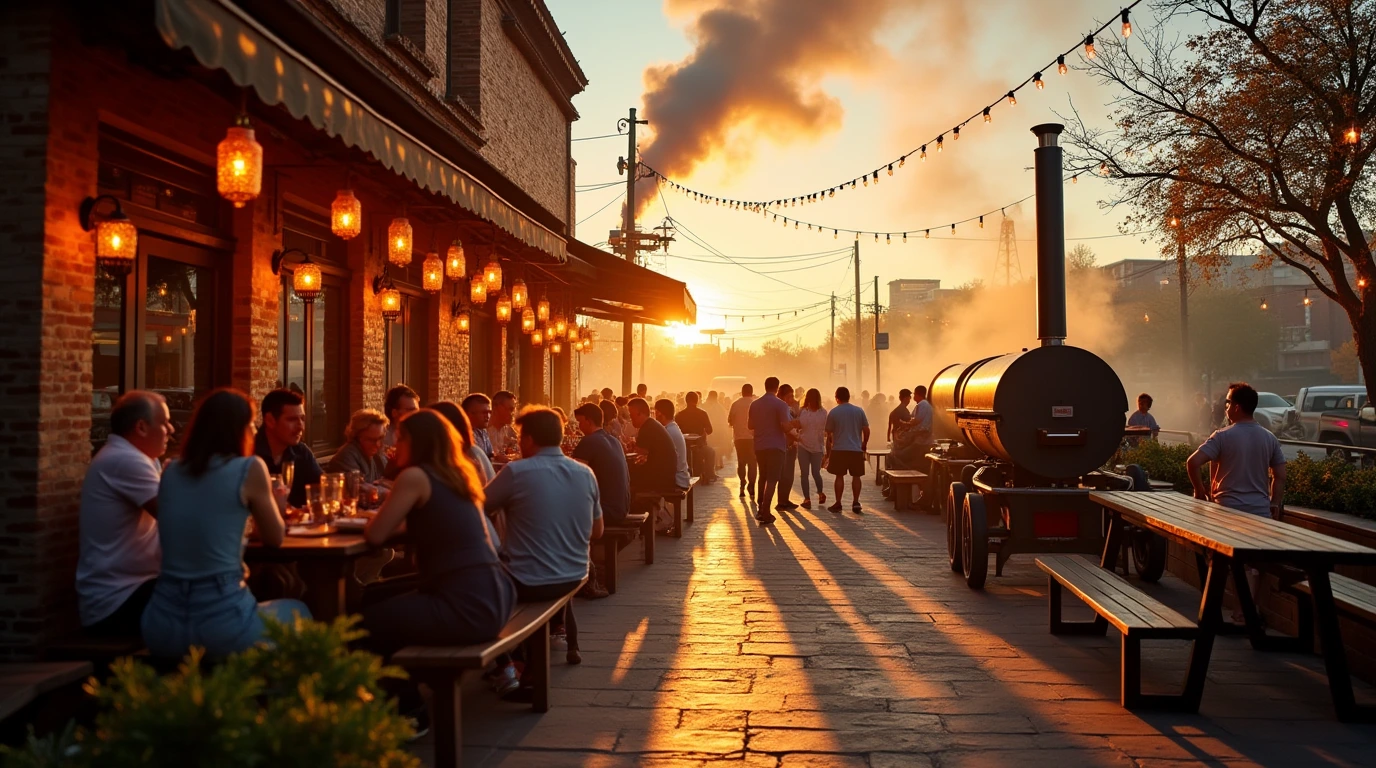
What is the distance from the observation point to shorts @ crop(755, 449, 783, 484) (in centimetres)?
1405

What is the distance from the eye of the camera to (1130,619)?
17.5ft

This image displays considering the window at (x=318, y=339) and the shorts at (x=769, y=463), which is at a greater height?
the window at (x=318, y=339)

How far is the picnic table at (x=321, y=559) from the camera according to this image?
4625 mm

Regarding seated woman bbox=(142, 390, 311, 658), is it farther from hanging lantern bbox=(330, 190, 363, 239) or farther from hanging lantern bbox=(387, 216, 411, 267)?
hanging lantern bbox=(387, 216, 411, 267)

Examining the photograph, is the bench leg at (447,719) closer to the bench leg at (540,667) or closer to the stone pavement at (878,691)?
the stone pavement at (878,691)

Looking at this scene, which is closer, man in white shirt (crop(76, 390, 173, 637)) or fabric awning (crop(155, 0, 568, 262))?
fabric awning (crop(155, 0, 568, 262))

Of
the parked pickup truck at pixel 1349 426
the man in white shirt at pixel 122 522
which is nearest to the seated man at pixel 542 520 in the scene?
the man in white shirt at pixel 122 522

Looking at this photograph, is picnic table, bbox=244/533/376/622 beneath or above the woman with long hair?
beneath

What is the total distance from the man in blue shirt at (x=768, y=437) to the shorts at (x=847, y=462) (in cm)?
100

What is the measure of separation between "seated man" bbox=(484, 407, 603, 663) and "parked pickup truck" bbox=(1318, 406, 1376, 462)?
72.6 feet

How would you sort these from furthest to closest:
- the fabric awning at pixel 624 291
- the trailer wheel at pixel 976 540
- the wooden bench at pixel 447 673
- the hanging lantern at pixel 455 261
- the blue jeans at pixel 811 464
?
the fabric awning at pixel 624 291
the blue jeans at pixel 811 464
the hanging lantern at pixel 455 261
the trailer wheel at pixel 976 540
the wooden bench at pixel 447 673

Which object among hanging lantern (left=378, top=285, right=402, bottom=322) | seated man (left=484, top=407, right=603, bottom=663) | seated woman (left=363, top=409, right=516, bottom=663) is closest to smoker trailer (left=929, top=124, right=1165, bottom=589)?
seated man (left=484, top=407, right=603, bottom=663)

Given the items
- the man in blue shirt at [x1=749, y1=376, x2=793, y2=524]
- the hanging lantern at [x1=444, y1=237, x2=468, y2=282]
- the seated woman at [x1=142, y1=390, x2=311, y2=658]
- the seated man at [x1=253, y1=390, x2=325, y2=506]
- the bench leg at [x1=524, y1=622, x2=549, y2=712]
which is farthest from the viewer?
the man in blue shirt at [x1=749, y1=376, x2=793, y2=524]

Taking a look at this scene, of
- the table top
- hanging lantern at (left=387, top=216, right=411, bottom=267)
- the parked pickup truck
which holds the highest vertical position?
hanging lantern at (left=387, top=216, right=411, bottom=267)
